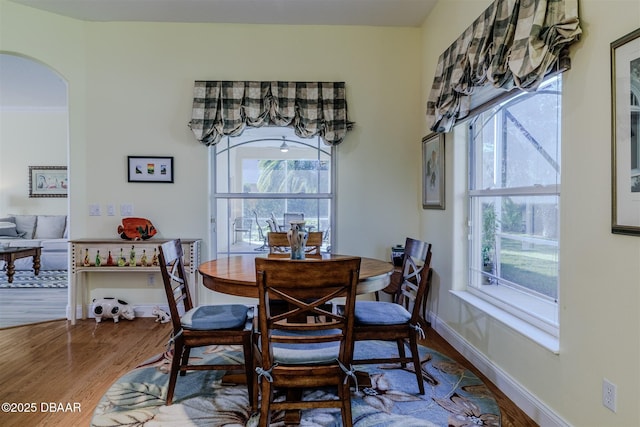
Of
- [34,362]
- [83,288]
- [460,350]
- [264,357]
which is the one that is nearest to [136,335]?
[34,362]

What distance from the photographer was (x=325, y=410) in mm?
1958

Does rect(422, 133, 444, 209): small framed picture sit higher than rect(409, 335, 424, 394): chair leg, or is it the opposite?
rect(422, 133, 444, 209): small framed picture

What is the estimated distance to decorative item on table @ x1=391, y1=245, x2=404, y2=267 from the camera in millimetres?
3494

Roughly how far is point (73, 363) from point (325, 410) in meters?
1.94

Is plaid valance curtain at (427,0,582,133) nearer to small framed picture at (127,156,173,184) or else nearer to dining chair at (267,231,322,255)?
dining chair at (267,231,322,255)

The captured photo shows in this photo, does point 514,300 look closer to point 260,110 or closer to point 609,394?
point 609,394

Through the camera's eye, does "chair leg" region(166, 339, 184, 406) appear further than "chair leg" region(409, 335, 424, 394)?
No

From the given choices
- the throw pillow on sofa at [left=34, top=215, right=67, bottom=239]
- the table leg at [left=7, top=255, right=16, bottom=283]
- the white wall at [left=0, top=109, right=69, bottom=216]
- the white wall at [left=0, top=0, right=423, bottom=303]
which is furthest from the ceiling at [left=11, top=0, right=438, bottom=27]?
the white wall at [left=0, top=109, right=69, bottom=216]

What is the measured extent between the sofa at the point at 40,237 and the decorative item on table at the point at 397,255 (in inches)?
210

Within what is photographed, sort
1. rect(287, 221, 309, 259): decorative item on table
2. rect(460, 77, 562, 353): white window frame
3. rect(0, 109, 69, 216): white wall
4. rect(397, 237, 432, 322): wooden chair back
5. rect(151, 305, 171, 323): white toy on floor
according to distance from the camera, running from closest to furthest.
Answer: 1. rect(460, 77, 562, 353): white window frame
2. rect(397, 237, 432, 322): wooden chair back
3. rect(287, 221, 309, 259): decorative item on table
4. rect(151, 305, 171, 323): white toy on floor
5. rect(0, 109, 69, 216): white wall

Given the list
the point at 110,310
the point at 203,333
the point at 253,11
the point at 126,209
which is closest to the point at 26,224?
the point at 126,209

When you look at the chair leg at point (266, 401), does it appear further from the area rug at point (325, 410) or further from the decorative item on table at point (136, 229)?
the decorative item on table at point (136, 229)

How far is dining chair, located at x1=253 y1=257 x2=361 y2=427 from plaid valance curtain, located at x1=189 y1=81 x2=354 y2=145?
2.29m

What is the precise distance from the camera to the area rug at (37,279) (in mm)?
4918
